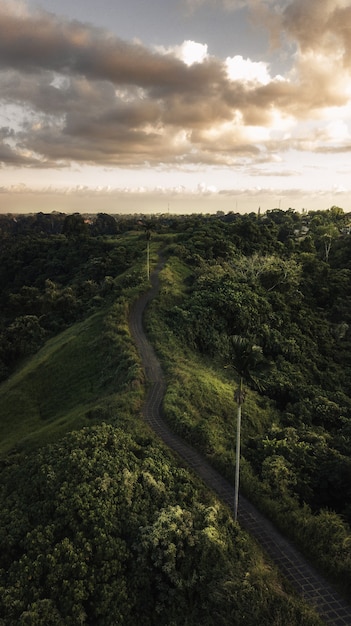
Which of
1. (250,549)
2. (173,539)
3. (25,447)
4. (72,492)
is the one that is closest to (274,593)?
(250,549)

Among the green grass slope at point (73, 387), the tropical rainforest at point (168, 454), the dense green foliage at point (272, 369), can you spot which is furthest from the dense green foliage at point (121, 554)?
the green grass slope at point (73, 387)

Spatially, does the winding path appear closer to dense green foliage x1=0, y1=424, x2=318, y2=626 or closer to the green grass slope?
dense green foliage x1=0, y1=424, x2=318, y2=626

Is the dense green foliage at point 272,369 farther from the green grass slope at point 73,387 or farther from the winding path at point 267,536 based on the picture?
the green grass slope at point 73,387

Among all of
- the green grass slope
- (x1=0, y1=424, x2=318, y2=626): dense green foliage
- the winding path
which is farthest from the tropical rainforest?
the winding path

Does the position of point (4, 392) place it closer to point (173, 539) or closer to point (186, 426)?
point (186, 426)

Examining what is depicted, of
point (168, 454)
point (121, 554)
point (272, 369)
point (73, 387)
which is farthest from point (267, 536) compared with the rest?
point (73, 387)

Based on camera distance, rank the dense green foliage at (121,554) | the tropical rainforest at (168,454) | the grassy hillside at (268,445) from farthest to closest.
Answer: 1. the grassy hillside at (268,445)
2. the tropical rainforest at (168,454)
3. the dense green foliage at (121,554)
